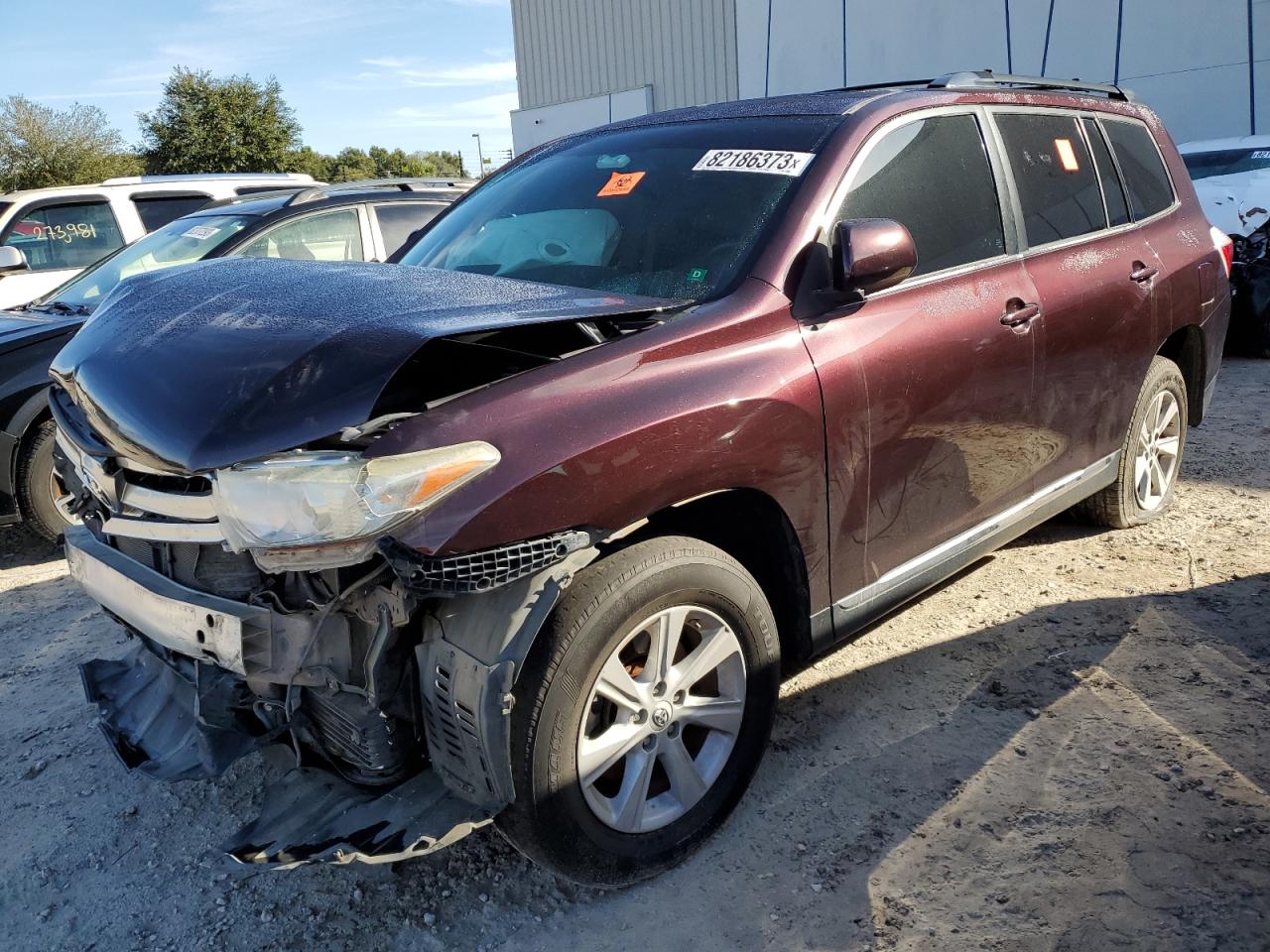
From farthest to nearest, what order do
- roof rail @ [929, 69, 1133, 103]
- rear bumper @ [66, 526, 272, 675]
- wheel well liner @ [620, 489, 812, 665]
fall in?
roof rail @ [929, 69, 1133, 103]
wheel well liner @ [620, 489, 812, 665]
rear bumper @ [66, 526, 272, 675]

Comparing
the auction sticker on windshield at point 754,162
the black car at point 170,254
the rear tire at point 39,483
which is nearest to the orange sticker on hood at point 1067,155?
the auction sticker on windshield at point 754,162

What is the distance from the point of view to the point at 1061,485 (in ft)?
12.3

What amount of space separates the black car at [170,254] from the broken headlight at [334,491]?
2.78 meters

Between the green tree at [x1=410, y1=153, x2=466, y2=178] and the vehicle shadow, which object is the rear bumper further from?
the green tree at [x1=410, y1=153, x2=466, y2=178]

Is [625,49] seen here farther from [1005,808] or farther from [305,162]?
[1005,808]

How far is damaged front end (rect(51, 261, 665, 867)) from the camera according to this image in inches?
78.0

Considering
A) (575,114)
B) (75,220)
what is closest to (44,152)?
(575,114)

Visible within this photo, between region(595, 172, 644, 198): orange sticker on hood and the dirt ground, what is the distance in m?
1.77

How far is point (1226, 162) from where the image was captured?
955 cm

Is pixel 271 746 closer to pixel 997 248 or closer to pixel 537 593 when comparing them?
pixel 537 593

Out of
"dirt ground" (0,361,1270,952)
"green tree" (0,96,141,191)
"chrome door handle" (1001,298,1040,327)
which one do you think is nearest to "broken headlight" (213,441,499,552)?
"dirt ground" (0,361,1270,952)

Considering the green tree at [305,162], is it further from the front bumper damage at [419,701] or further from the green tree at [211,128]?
Answer: the front bumper damage at [419,701]

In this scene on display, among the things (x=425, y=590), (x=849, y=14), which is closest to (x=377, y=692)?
(x=425, y=590)

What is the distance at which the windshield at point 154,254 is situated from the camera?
19.2 ft
